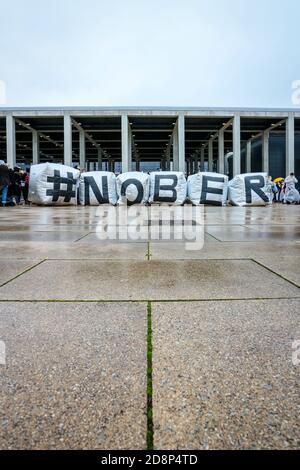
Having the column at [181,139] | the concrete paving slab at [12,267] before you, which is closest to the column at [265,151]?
the column at [181,139]

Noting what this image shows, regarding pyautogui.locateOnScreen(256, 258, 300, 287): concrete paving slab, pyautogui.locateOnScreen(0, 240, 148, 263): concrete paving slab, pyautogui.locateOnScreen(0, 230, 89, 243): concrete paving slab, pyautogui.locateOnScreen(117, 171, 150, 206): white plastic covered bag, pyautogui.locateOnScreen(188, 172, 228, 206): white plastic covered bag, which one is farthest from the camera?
pyautogui.locateOnScreen(117, 171, 150, 206): white plastic covered bag

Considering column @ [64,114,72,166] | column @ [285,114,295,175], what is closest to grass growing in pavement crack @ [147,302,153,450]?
column @ [64,114,72,166]

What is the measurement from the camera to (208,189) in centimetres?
1383

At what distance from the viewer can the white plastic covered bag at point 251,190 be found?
1375 centimetres

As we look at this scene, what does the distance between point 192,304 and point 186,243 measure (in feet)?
7.98

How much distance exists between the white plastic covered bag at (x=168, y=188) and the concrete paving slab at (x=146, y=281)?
11089mm

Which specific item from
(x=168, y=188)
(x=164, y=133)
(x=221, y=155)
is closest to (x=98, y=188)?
(x=168, y=188)

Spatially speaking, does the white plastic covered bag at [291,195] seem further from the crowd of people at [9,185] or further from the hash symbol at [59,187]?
the crowd of people at [9,185]

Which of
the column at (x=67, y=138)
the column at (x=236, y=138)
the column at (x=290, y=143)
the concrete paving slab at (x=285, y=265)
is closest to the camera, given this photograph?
the concrete paving slab at (x=285, y=265)

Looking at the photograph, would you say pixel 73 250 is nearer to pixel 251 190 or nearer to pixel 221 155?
pixel 251 190

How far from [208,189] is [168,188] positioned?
166cm

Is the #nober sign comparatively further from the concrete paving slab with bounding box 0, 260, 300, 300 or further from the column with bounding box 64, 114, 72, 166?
the column with bounding box 64, 114, 72, 166

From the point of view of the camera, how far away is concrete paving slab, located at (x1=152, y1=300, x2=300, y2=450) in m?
0.92

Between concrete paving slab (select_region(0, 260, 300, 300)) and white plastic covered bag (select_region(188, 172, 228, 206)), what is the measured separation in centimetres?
1099
